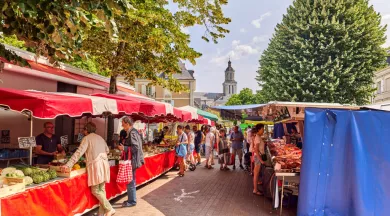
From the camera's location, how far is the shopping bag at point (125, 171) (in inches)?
277

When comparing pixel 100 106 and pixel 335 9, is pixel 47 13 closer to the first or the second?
pixel 100 106

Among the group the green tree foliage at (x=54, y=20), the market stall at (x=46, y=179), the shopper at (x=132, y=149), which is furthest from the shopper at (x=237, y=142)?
the green tree foliage at (x=54, y=20)

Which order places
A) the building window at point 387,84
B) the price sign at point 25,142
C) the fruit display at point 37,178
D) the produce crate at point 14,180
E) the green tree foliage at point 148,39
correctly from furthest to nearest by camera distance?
1. the building window at point 387,84
2. the green tree foliage at point 148,39
3. the price sign at point 25,142
4. the fruit display at point 37,178
5. the produce crate at point 14,180

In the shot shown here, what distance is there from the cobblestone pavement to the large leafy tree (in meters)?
11.7

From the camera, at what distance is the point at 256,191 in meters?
8.72

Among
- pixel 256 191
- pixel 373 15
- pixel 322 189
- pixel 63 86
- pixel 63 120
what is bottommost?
pixel 256 191

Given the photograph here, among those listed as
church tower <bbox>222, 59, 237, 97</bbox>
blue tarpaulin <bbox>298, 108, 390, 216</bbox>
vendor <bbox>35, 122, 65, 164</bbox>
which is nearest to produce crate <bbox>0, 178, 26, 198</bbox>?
vendor <bbox>35, 122, 65, 164</bbox>

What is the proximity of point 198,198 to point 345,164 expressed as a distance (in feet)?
12.2

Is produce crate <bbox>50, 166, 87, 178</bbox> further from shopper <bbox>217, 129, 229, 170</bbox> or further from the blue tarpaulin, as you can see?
shopper <bbox>217, 129, 229, 170</bbox>

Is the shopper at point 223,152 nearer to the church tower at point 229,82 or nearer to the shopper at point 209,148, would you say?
the shopper at point 209,148

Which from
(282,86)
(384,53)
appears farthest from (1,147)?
(384,53)

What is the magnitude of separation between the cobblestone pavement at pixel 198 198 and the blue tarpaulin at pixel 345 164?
134 cm

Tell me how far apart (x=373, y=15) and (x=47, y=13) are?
23080 millimetres

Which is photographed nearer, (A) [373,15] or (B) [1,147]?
(B) [1,147]
